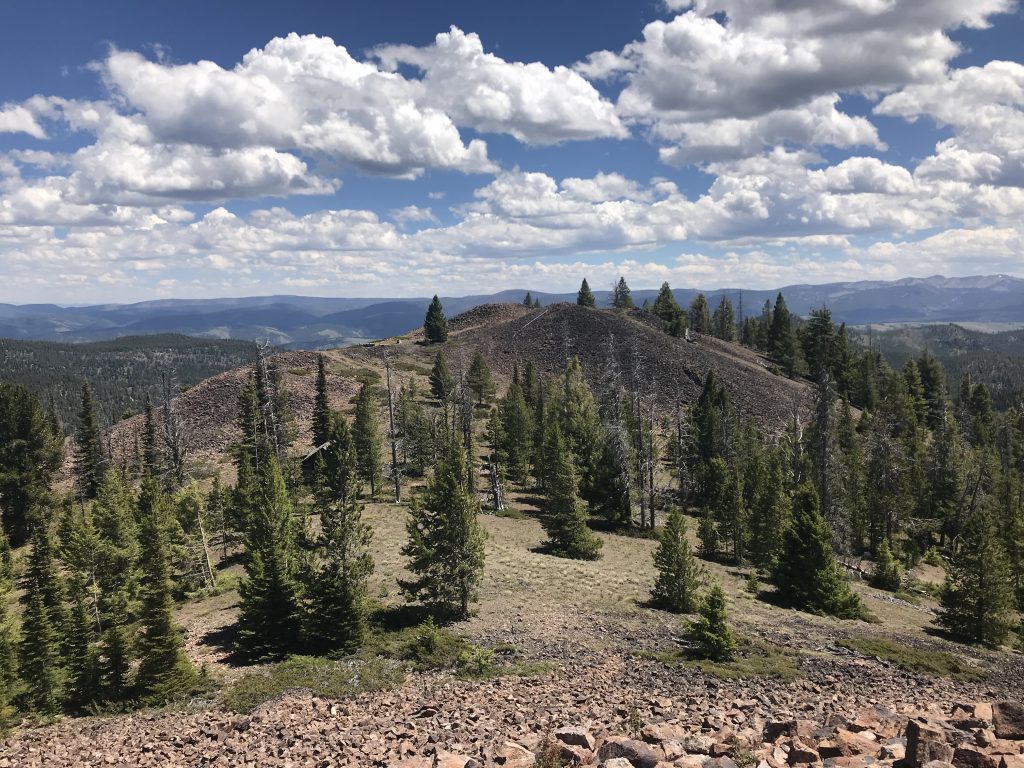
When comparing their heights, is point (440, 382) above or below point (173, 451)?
above

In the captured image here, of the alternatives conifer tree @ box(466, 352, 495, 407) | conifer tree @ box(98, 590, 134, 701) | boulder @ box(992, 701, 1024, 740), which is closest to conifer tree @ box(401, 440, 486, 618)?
conifer tree @ box(98, 590, 134, 701)

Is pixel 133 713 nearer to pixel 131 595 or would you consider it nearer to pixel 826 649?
pixel 131 595

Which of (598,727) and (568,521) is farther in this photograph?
(568,521)

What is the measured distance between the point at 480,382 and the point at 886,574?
56.0 metres

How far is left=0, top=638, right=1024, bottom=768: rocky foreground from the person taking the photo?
12391mm

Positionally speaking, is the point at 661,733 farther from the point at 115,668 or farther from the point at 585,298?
the point at 585,298

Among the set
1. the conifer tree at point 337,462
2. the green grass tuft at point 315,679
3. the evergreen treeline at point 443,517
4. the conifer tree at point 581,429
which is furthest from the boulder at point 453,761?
the conifer tree at point 581,429

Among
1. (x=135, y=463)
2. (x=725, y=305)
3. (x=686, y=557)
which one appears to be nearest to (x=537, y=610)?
(x=686, y=557)

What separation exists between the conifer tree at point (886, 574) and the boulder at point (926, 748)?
35482 mm

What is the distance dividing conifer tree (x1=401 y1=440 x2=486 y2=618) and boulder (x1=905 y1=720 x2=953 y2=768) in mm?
18178

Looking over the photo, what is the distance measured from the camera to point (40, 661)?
2252 centimetres

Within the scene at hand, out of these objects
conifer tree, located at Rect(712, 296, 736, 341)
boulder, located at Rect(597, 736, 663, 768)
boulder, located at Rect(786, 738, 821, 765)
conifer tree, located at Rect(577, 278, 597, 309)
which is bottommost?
boulder, located at Rect(597, 736, 663, 768)

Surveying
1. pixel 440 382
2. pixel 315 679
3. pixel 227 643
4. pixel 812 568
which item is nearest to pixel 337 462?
pixel 227 643

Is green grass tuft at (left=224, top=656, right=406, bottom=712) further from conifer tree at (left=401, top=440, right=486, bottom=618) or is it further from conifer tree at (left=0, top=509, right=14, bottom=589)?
conifer tree at (left=0, top=509, right=14, bottom=589)
